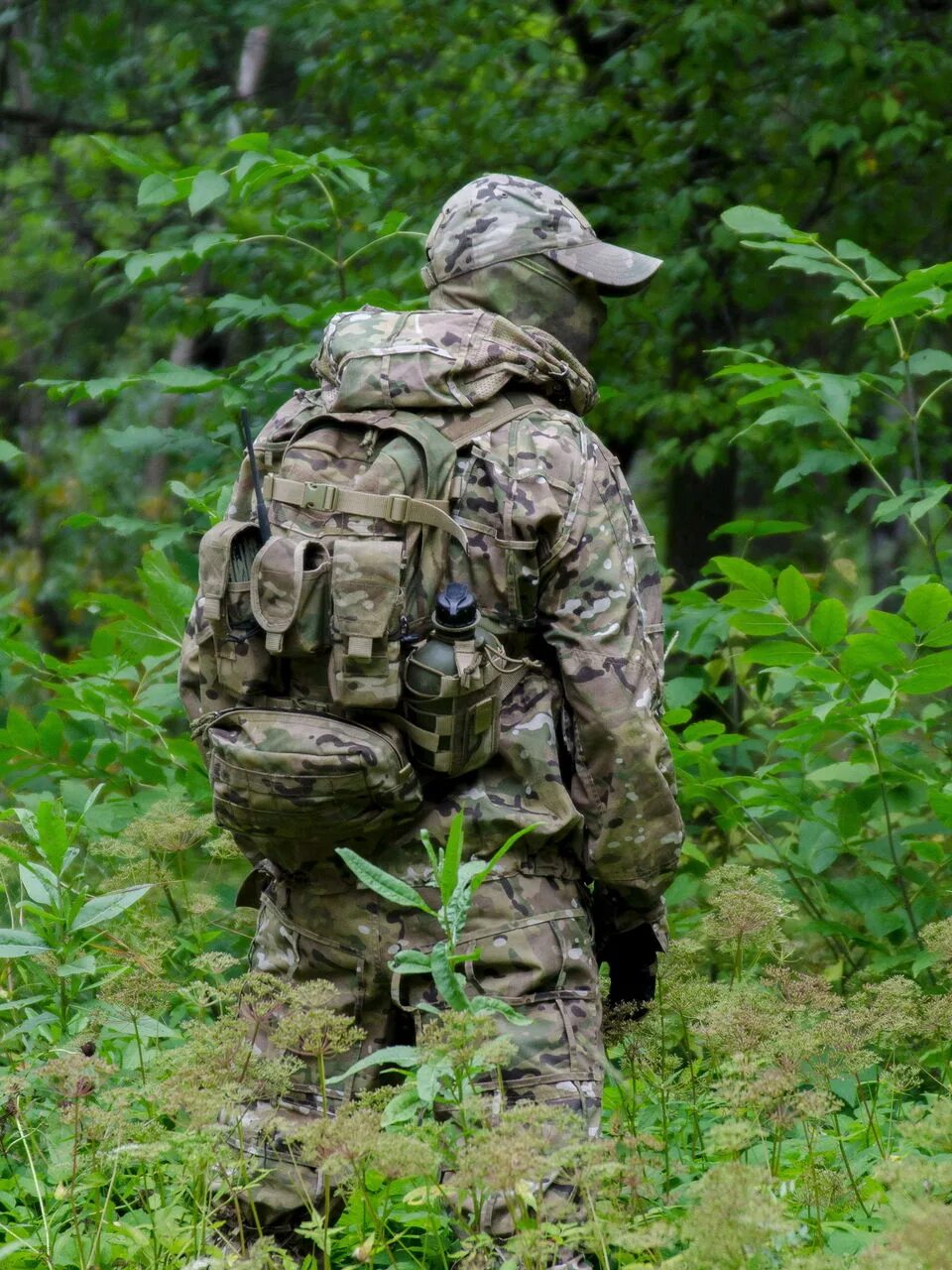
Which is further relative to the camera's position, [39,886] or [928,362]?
[928,362]

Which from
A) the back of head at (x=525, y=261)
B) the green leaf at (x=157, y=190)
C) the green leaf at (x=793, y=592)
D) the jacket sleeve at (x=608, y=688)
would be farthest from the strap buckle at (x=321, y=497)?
the green leaf at (x=157, y=190)

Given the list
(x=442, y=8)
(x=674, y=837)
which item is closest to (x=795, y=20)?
(x=442, y=8)

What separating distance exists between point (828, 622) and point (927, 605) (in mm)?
270

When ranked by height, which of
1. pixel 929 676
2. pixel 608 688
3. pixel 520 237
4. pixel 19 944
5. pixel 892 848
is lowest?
pixel 892 848

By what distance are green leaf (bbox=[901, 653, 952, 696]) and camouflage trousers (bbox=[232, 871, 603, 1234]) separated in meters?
1.07

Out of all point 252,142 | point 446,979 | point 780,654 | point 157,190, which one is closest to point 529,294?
point 780,654

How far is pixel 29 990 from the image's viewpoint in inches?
164

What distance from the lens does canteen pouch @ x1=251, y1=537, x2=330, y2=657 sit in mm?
2924

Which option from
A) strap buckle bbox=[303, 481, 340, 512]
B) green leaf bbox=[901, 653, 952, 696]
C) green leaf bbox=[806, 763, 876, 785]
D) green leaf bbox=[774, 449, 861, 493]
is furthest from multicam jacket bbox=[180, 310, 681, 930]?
green leaf bbox=[774, 449, 861, 493]

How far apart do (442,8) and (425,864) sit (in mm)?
6194

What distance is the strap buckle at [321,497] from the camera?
297 cm

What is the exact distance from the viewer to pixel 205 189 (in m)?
4.74

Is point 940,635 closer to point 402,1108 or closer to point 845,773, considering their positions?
point 845,773

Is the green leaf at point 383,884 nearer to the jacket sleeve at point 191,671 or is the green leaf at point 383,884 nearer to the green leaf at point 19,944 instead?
the jacket sleeve at point 191,671
